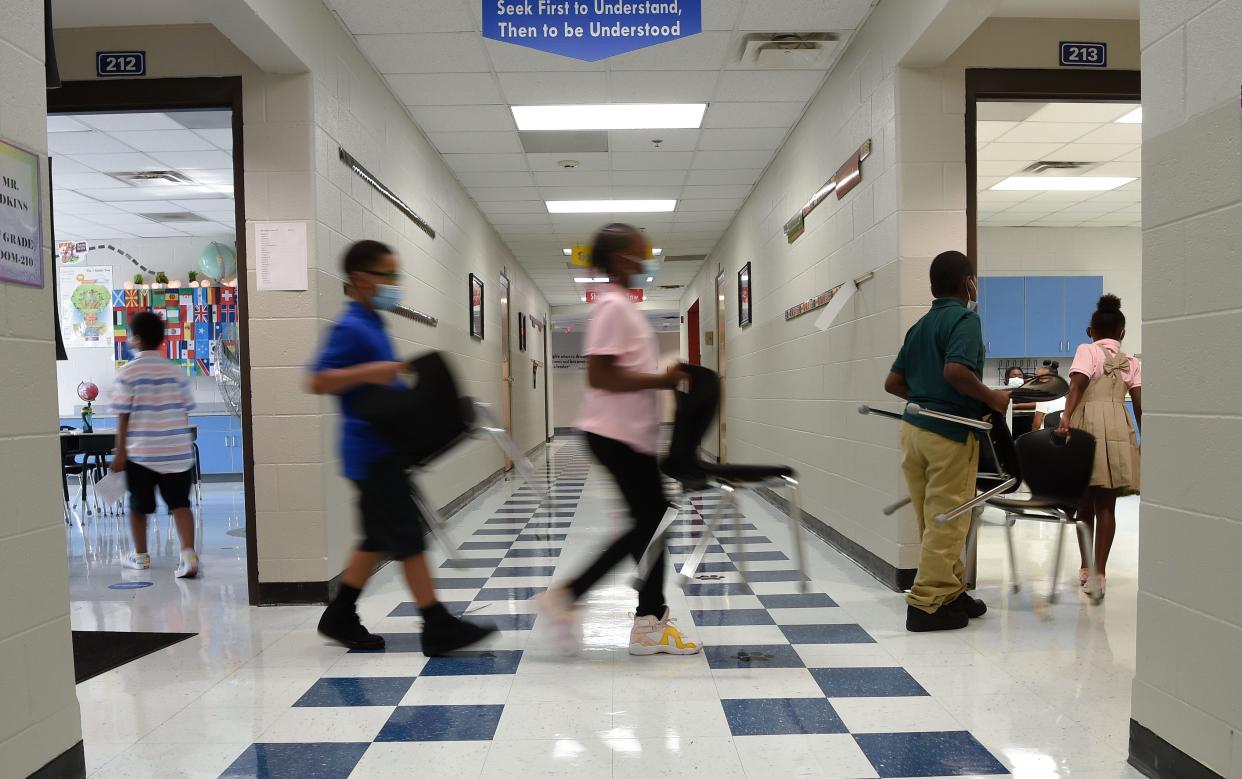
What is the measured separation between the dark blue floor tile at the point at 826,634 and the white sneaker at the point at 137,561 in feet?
11.4

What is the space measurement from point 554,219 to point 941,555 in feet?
20.8

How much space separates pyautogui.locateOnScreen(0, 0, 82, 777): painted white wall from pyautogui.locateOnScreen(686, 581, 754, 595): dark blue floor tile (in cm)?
234

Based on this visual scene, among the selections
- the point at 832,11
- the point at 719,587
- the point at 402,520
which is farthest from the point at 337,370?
the point at 832,11

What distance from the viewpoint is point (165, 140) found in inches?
230

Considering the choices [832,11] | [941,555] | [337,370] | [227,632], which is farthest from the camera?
[832,11]

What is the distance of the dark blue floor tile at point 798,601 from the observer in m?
3.34

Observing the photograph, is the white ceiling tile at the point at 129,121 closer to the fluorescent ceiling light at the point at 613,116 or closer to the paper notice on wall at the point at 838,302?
the fluorescent ceiling light at the point at 613,116

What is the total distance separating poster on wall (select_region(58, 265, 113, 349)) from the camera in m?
9.38

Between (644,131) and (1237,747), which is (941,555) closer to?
(1237,747)

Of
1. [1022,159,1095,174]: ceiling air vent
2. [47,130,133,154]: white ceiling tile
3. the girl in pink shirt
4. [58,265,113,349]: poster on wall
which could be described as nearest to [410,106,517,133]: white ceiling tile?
[47,130,133,154]: white ceiling tile

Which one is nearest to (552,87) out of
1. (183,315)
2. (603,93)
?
(603,93)

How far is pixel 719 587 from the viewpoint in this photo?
367 cm

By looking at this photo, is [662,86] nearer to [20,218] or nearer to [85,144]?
[20,218]

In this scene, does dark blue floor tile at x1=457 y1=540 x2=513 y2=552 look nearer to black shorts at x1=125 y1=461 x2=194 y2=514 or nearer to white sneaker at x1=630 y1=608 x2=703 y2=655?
black shorts at x1=125 y1=461 x2=194 y2=514
